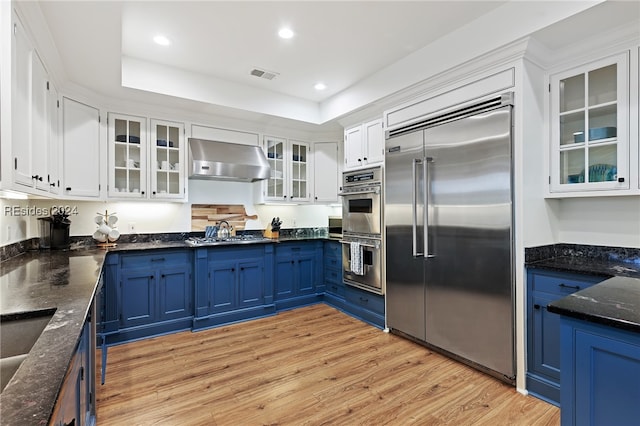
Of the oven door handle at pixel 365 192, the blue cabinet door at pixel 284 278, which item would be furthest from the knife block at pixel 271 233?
the oven door handle at pixel 365 192

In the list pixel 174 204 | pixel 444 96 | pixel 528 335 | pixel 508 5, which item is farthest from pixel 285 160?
pixel 528 335

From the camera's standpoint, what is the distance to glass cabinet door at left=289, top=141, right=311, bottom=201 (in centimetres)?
470

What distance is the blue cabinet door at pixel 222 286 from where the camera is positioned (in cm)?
367

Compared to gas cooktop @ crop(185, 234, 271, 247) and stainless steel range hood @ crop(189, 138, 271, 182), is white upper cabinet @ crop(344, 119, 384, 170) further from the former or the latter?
gas cooktop @ crop(185, 234, 271, 247)

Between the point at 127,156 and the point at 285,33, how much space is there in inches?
85.8

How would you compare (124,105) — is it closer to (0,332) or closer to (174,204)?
(174,204)

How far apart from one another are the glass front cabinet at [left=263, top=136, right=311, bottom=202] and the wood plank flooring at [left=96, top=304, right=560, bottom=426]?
6.31 ft

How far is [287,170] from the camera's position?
15.2 feet

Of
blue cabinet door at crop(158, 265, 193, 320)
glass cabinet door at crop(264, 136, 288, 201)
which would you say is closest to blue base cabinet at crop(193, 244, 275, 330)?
blue cabinet door at crop(158, 265, 193, 320)

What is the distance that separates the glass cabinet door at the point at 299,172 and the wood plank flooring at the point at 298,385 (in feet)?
6.64

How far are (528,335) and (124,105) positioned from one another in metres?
4.32

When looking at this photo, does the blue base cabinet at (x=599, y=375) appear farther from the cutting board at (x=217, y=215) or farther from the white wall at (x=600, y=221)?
the cutting board at (x=217, y=215)

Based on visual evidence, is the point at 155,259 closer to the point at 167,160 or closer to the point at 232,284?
the point at 232,284

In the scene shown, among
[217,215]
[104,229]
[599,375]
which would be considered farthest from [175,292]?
[599,375]
